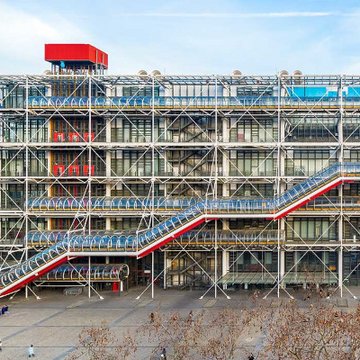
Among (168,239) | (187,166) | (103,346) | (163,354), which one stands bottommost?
(163,354)

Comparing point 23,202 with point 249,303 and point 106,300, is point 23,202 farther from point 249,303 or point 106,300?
point 249,303

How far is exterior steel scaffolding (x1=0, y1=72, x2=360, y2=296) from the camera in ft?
125

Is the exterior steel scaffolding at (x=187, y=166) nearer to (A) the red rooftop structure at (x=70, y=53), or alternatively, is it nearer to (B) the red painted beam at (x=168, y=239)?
(B) the red painted beam at (x=168, y=239)

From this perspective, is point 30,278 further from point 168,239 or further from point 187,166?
point 187,166

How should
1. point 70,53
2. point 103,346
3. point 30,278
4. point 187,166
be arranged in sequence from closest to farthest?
point 103,346, point 30,278, point 187,166, point 70,53

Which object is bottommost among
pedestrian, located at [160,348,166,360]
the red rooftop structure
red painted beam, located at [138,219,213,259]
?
pedestrian, located at [160,348,166,360]

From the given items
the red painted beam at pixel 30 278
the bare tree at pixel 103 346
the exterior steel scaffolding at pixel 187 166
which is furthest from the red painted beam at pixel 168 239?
the bare tree at pixel 103 346

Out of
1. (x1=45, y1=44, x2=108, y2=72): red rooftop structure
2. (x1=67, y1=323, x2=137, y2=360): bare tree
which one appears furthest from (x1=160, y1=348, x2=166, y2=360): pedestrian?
(x1=45, y1=44, x2=108, y2=72): red rooftop structure

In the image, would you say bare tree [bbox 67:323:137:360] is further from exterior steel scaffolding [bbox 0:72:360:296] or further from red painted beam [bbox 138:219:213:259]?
exterior steel scaffolding [bbox 0:72:360:296]

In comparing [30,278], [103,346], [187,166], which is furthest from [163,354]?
[187,166]

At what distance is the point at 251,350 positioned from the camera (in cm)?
2522

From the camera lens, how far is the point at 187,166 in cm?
4088

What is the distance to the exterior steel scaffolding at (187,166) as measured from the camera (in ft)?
125

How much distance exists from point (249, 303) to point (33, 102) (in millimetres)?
18698
